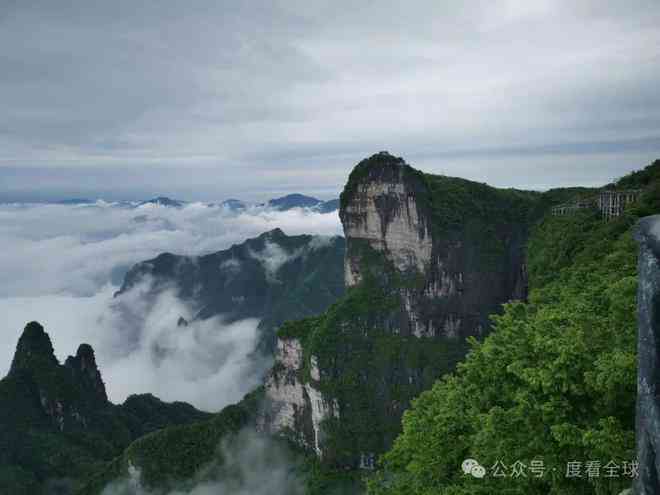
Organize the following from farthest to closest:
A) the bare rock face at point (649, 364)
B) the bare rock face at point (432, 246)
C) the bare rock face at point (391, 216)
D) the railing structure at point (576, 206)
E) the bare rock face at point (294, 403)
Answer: the bare rock face at point (432, 246), the bare rock face at point (391, 216), the bare rock face at point (294, 403), the railing structure at point (576, 206), the bare rock face at point (649, 364)

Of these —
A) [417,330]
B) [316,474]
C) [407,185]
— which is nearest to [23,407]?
[316,474]

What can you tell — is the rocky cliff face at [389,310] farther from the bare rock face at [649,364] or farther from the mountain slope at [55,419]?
the bare rock face at [649,364]

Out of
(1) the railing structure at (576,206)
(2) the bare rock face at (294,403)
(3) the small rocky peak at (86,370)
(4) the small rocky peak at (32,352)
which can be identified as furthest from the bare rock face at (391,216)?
(3) the small rocky peak at (86,370)

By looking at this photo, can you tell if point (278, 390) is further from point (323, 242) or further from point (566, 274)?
point (323, 242)

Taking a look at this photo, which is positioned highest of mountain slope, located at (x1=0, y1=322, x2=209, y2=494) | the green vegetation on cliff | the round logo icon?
the green vegetation on cliff

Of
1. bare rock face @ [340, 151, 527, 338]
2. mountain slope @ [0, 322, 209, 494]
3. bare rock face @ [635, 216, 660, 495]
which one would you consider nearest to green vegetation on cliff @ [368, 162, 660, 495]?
bare rock face @ [635, 216, 660, 495]

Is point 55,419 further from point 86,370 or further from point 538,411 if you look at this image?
point 538,411

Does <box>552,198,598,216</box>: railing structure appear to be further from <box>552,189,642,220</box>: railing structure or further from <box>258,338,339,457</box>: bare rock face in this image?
<box>258,338,339,457</box>: bare rock face
